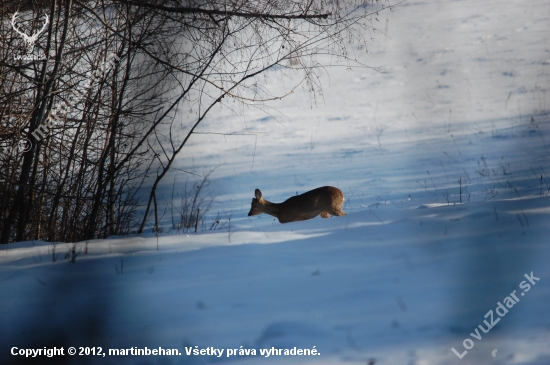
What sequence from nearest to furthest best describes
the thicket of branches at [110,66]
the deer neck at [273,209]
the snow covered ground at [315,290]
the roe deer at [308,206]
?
the snow covered ground at [315,290] < the thicket of branches at [110,66] < the roe deer at [308,206] < the deer neck at [273,209]

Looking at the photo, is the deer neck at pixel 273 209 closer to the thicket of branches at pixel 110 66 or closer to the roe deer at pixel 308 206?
the roe deer at pixel 308 206

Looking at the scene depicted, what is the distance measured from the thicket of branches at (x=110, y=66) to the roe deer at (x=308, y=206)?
267 cm

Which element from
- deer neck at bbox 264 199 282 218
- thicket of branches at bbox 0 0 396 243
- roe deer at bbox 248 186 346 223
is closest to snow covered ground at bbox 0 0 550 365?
thicket of branches at bbox 0 0 396 243

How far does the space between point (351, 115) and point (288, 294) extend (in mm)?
13629

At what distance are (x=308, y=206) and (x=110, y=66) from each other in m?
3.83

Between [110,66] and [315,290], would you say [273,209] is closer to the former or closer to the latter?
[110,66]

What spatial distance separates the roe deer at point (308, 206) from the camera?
8.50 meters

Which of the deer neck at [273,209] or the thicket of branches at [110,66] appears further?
the deer neck at [273,209]

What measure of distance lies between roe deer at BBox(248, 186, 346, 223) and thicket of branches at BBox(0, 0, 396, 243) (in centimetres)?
267

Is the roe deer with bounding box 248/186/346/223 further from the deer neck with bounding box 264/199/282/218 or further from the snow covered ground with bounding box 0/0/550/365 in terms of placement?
the snow covered ground with bounding box 0/0/550/365

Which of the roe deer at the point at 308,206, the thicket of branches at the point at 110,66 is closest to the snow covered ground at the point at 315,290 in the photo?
the thicket of branches at the point at 110,66

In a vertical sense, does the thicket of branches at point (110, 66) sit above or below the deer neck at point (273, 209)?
above

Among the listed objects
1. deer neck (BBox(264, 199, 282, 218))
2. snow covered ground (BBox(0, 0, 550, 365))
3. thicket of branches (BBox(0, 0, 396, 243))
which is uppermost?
thicket of branches (BBox(0, 0, 396, 243))

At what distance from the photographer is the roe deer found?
850cm
